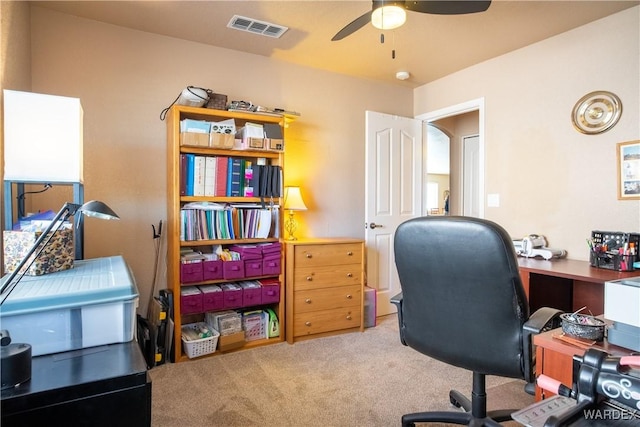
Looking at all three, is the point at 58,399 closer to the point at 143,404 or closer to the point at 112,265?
the point at 143,404

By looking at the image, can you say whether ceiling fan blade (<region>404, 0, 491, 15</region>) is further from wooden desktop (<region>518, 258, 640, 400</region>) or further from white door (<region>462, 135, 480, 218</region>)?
white door (<region>462, 135, 480, 218</region>)

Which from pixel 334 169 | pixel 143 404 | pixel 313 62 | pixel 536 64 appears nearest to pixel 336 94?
pixel 313 62

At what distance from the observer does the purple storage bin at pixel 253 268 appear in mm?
2918

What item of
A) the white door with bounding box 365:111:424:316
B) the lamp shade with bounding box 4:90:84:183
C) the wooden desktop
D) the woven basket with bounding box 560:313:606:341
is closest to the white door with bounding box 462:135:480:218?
the white door with bounding box 365:111:424:316

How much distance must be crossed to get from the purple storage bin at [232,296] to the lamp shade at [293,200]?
812 millimetres

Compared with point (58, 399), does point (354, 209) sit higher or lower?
higher

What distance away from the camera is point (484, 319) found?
1.41 m

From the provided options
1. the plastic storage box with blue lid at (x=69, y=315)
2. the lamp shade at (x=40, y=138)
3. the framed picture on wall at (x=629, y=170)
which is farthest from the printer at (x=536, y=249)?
the lamp shade at (x=40, y=138)

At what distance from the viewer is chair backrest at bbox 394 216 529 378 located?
4.42 feet

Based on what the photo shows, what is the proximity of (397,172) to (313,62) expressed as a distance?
55.6 inches

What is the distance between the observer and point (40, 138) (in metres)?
1.62

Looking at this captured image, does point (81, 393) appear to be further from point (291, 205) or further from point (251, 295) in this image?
point (291, 205)

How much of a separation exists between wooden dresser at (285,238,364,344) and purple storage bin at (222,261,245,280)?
1.27ft

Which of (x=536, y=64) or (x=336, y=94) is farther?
(x=336, y=94)
